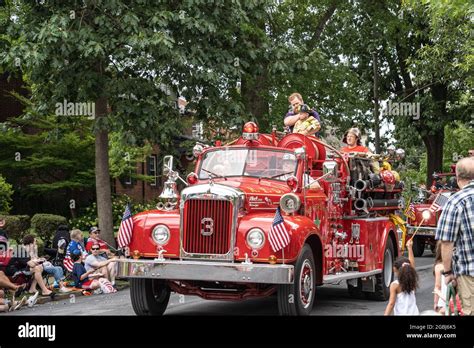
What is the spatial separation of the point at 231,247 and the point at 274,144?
2.88 meters

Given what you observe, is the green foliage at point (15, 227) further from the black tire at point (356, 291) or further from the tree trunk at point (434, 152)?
the tree trunk at point (434, 152)

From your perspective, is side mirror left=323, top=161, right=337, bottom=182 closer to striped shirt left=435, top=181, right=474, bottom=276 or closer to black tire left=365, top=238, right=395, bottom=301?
black tire left=365, top=238, right=395, bottom=301

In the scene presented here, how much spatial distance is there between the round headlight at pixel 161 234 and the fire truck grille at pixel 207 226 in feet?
0.92

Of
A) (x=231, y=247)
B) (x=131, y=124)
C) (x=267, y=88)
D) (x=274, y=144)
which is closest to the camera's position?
(x=231, y=247)

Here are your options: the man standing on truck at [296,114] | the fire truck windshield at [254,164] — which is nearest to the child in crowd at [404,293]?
the fire truck windshield at [254,164]

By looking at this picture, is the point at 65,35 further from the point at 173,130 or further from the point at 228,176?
the point at 228,176

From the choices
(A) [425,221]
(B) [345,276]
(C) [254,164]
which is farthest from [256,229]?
(A) [425,221]

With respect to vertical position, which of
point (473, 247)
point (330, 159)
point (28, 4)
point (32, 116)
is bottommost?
point (473, 247)

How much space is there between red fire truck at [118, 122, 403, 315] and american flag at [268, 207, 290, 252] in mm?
95

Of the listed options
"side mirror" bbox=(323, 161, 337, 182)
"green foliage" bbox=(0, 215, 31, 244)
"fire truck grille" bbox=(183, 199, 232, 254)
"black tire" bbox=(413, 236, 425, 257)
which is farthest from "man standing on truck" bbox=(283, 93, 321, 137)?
"green foliage" bbox=(0, 215, 31, 244)

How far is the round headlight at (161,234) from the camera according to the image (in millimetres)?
11344

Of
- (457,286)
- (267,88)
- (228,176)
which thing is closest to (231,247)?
(228,176)

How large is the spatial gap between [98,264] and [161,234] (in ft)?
18.5

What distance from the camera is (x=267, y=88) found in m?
26.3
